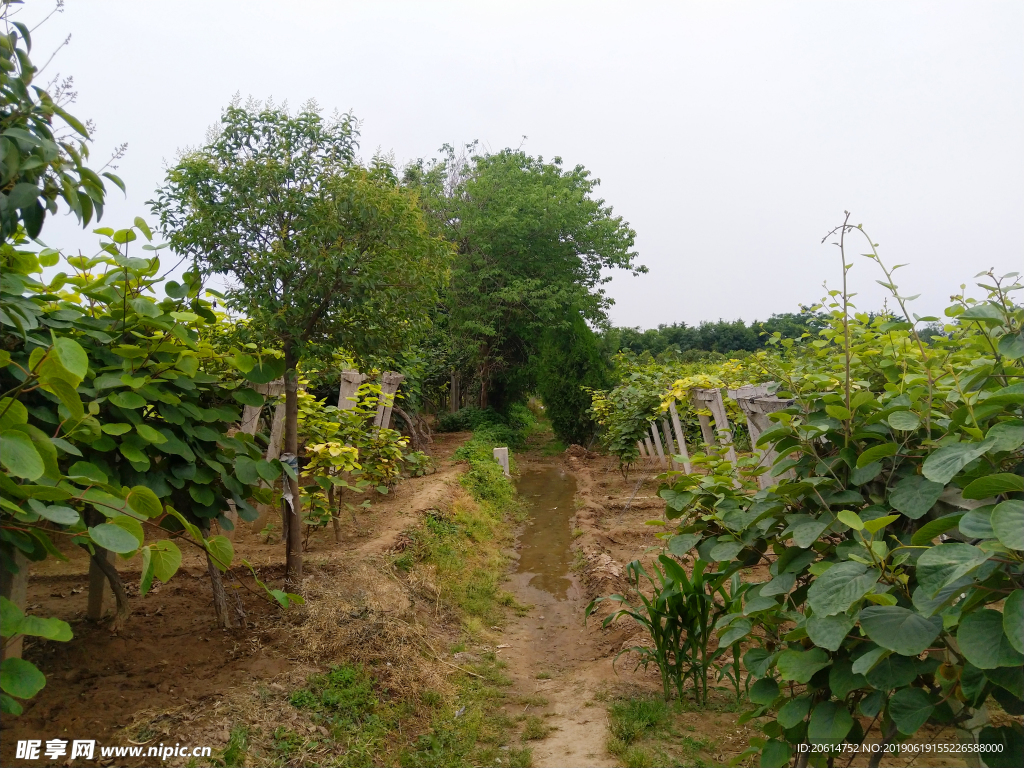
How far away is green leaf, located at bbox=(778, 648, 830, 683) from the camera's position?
1.83 metres

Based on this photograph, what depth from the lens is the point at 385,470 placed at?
21.3 feet

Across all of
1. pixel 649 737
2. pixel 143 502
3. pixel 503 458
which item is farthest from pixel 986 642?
pixel 503 458

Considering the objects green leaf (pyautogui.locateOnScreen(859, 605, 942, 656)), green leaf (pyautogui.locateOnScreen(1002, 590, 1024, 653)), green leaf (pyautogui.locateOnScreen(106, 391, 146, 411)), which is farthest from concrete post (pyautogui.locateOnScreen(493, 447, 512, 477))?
green leaf (pyautogui.locateOnScreen(1002, 590, 1024, 653))

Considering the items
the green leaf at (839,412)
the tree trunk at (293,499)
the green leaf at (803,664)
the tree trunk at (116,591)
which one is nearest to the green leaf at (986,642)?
the green leaf at (803,664)

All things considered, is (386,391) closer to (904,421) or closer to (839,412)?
(839,412)

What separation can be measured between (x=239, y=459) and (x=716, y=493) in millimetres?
2255

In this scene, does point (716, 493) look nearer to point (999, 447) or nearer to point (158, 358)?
point (999, 447)

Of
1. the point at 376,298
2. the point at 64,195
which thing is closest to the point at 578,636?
the point at 376,298

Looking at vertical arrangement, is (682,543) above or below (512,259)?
below

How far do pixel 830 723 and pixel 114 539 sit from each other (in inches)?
78.9

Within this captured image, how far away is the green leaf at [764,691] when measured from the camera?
2102 millimetres

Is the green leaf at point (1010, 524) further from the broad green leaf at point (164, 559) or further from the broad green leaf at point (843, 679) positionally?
the broad green leaf at point (164, 559)

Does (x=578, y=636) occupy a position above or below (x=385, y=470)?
below

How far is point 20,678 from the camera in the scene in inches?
69.1
